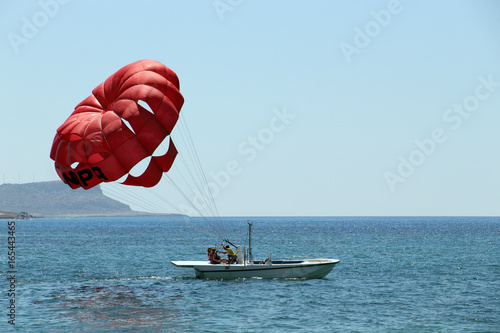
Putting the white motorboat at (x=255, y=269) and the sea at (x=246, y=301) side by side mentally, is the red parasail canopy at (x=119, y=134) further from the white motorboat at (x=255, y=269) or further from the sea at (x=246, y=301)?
the white motorboat at (x=255, y=269)

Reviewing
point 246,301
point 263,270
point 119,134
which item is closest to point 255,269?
point 263,270

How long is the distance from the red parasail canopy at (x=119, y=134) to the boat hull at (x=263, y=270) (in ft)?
30.0

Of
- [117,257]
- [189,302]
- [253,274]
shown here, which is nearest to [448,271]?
[253,274]

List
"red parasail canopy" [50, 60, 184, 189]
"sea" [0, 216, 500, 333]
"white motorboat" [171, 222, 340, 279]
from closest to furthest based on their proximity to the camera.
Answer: "sea" [0, 216, 500, 333] → "red parasail canopy" [50, 60, 184, 189] → "white motorboat" [171, 222, 340, 279]

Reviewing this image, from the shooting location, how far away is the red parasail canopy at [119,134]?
28.5m

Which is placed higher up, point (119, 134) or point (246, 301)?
point (119, 134)

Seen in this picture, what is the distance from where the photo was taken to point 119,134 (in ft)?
94.3

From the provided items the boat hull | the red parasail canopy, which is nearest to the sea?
the boat hull

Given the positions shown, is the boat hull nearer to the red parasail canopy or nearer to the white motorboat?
the white motorboat

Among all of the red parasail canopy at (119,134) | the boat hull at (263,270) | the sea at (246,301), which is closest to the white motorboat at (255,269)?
the boat hull at (263,270)

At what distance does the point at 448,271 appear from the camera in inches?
1879

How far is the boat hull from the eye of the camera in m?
37.6

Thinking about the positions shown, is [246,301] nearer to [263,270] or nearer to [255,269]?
[255,269]

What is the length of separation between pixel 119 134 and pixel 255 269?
13.4 metres
